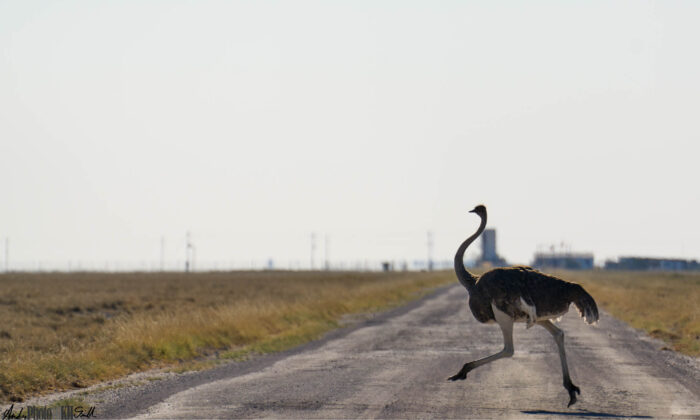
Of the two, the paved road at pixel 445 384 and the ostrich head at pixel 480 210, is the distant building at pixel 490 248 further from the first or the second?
the ostrich head at pixel 480 210

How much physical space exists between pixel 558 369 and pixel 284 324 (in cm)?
1380

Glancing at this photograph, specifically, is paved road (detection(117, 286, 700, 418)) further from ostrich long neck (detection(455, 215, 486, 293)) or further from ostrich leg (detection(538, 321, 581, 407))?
ostrich long neck (detection(455, 215, 486, 293))

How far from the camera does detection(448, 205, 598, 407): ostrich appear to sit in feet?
42.0

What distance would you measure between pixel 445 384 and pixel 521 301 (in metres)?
3.36

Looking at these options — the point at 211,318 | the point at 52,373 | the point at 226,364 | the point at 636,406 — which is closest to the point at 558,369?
the point at 636,406

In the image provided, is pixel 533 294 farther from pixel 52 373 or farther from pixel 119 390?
pixel 52 373

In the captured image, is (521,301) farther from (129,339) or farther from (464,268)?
(129,339)

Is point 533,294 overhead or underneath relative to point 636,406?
overhead

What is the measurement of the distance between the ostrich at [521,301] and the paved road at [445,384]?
Answer: 0.73 meters

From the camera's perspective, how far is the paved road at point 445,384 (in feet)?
42.0

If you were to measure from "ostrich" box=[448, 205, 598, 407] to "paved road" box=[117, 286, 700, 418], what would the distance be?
2.41 feet

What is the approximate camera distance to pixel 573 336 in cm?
2711

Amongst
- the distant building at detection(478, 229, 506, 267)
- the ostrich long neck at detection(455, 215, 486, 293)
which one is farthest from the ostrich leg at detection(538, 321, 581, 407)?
the distant building at detection(478, 229, 506, 267)

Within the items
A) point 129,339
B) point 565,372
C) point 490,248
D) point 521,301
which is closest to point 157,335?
point 129,339
